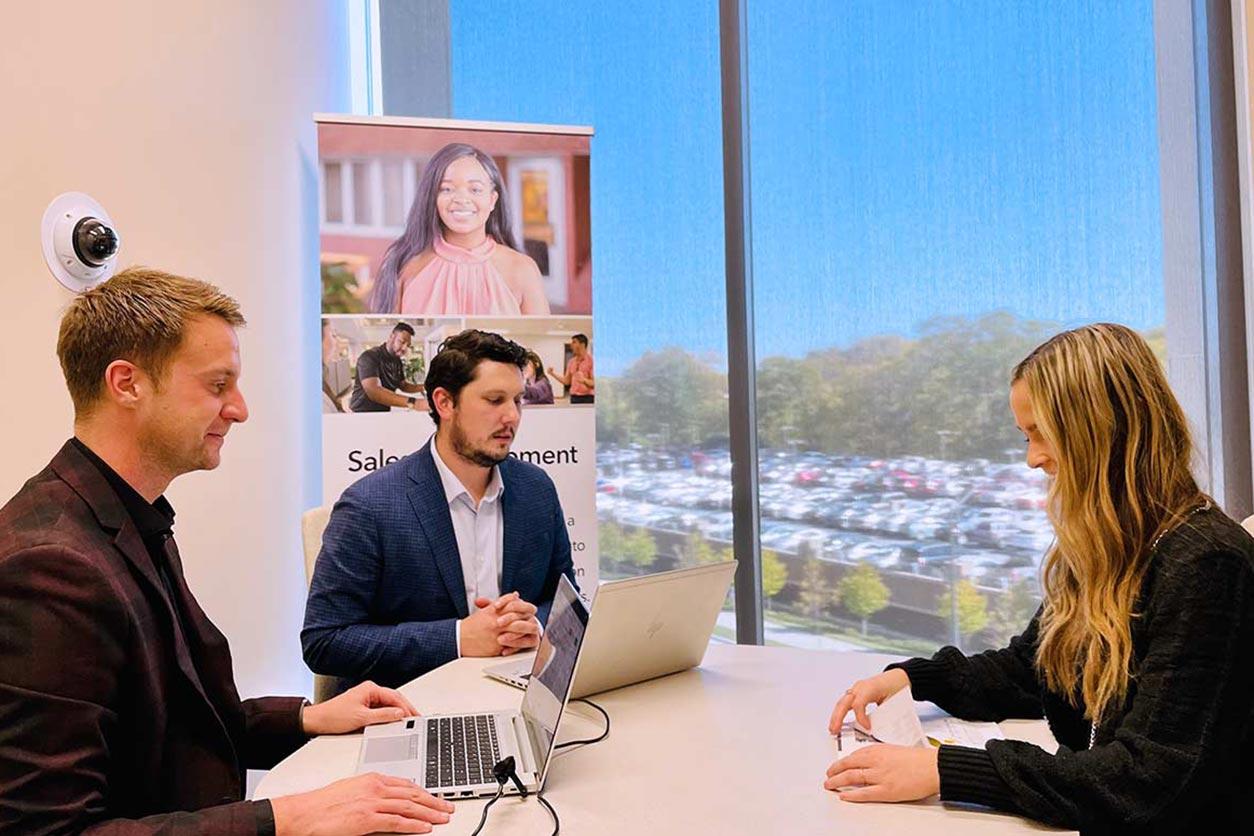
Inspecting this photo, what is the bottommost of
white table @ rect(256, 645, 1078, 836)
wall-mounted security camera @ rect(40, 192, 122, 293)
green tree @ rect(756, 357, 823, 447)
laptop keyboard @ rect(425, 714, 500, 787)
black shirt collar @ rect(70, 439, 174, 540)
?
white table @ rect(256, 645, 1078, 836)

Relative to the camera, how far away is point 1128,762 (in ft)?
3.87

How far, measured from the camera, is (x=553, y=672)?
1543 millimetres

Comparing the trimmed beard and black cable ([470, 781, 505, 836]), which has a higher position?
the trimmed beard

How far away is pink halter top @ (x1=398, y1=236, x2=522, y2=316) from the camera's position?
3260 millimetres

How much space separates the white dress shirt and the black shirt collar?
3.43ft

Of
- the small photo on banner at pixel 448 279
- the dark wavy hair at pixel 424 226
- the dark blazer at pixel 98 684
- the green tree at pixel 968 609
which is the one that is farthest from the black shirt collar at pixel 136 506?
the green tree at pixel 968 609

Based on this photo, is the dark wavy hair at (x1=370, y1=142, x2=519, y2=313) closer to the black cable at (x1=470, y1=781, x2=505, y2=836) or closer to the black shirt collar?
the black shirt collar

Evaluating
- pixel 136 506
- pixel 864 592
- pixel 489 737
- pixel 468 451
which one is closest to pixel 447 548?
pixel 468 451

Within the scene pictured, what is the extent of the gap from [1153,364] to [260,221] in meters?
2.75

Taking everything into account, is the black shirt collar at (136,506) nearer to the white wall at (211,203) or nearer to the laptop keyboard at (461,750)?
the laptop keyboard at (461,750)

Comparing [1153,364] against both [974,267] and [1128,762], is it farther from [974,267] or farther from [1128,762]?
[974,267]

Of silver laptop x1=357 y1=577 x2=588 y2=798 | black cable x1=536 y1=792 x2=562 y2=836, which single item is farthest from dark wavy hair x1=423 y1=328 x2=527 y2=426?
black cable x1=536 y1=792 x2=562 y2=836

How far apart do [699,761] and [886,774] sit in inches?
11.8

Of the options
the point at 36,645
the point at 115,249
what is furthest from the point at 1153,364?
the point at 115,249
